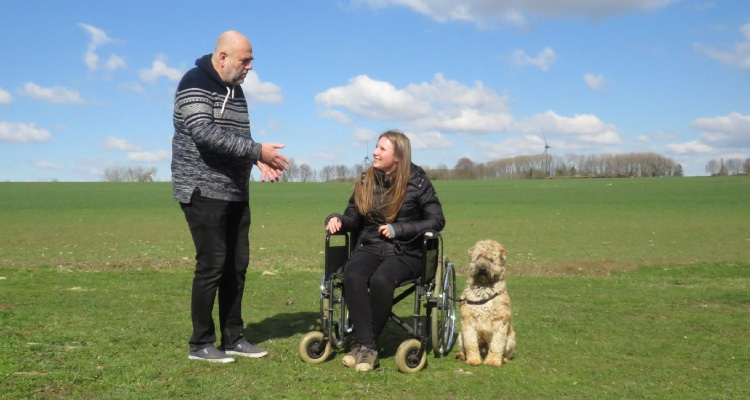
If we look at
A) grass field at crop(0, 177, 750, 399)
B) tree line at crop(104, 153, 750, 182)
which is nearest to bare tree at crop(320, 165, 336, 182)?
tree line at crop(104, 153, 750, 182)

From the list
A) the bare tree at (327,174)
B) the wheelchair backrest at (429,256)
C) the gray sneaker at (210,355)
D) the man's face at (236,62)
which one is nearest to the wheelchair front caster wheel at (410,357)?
the wheelchair backrest at (429,256)

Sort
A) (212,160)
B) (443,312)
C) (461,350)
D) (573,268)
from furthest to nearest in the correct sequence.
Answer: (573,268)
(443,312)
(461,350)
(212,160)

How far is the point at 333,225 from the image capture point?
5.81m

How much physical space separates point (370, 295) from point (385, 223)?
0.68 meters

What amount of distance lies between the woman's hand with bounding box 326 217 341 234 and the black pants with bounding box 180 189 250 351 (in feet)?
2.09

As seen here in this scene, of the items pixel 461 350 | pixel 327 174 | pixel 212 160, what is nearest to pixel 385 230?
→ pixel 461 350

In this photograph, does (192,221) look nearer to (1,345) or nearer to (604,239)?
(1,345)

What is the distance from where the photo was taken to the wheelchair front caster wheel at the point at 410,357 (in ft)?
17.4

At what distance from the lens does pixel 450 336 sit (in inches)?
247

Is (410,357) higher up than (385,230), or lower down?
lower down

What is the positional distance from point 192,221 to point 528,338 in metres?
3.20

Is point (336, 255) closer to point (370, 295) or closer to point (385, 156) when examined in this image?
point (370, 295)

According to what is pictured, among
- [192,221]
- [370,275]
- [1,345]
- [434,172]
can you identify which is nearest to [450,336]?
[370,275]

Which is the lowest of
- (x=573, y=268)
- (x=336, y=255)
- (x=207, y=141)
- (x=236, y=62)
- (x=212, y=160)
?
(x=573, y=268)
